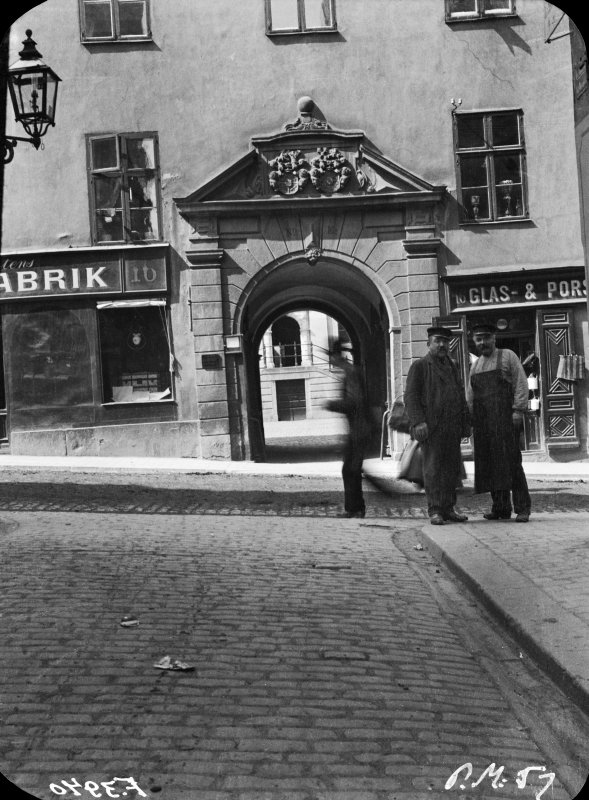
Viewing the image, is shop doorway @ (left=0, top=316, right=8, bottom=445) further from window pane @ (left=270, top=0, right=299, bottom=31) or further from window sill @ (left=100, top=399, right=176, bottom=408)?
window pane @ (left=270, top=0, right=299, bottom=31)

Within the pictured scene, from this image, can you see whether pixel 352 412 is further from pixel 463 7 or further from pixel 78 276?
pixel 463 7

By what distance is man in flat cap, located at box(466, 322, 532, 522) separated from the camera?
31.7 ft

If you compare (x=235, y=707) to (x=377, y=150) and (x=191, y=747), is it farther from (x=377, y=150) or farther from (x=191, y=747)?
(x=377, y=150)

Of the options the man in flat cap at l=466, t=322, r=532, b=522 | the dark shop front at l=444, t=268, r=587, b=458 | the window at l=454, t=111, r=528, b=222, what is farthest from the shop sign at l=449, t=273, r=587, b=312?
the man in flat cap at l=466, t=322, r=532, b=522

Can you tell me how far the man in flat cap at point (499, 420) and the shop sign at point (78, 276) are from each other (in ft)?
39.6

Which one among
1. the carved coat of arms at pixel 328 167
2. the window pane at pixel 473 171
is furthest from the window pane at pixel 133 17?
the window pane at pixel 473 171

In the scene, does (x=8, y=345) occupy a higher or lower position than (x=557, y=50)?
lower

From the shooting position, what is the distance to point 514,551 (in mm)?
7695

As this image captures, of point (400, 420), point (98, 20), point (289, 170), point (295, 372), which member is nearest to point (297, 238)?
point (289, 170)

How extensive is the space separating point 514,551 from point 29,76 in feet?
22.3

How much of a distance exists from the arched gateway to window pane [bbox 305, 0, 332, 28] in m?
1.68

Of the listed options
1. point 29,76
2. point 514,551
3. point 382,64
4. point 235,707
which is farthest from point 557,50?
point 235,707

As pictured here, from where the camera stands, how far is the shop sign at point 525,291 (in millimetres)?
20938

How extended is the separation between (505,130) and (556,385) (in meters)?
5.23
